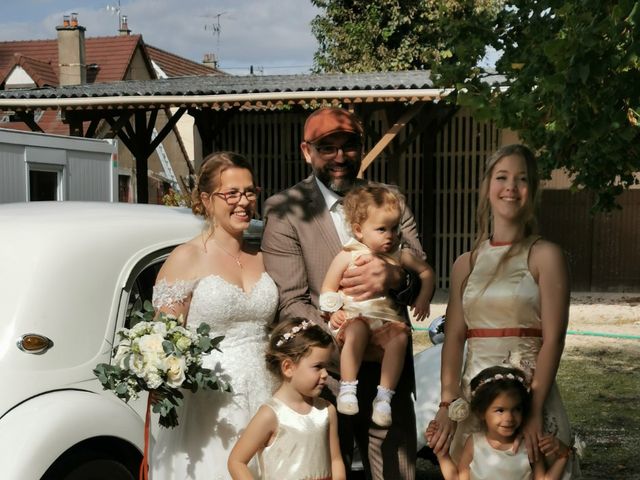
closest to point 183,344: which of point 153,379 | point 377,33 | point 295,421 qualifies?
point 153,379

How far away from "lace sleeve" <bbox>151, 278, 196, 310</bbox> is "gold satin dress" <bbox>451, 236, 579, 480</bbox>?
3.52ft

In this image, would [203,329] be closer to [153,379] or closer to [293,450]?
A: [153,379]

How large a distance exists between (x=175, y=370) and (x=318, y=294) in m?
0.75

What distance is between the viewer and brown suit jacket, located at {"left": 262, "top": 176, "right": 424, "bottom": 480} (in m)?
3.58

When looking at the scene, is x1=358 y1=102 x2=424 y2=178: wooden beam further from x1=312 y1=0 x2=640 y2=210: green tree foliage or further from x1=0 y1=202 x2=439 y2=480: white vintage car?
x1=0 y1=202 x2=439 y2=480: white vintage car

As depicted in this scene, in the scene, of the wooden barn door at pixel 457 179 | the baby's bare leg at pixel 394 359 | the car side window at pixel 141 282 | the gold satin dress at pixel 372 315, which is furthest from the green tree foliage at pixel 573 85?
the wooden barn door at pixel 457 179

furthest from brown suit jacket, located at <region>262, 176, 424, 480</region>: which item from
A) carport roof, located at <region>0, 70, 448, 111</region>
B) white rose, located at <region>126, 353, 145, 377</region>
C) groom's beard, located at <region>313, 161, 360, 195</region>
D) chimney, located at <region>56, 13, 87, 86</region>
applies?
chimney, located at <region>56, 13, 87, 86</region>

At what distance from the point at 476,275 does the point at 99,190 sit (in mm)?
6731

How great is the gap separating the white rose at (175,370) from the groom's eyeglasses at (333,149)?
1038mm

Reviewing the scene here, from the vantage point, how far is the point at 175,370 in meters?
3.14

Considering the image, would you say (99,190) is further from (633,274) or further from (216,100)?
(633,274)

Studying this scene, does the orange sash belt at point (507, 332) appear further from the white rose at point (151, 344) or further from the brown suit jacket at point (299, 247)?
the white rose at point (151, 344)

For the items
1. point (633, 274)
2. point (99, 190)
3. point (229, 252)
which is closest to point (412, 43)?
point (633, 274)

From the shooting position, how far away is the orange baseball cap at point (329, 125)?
3.54m
